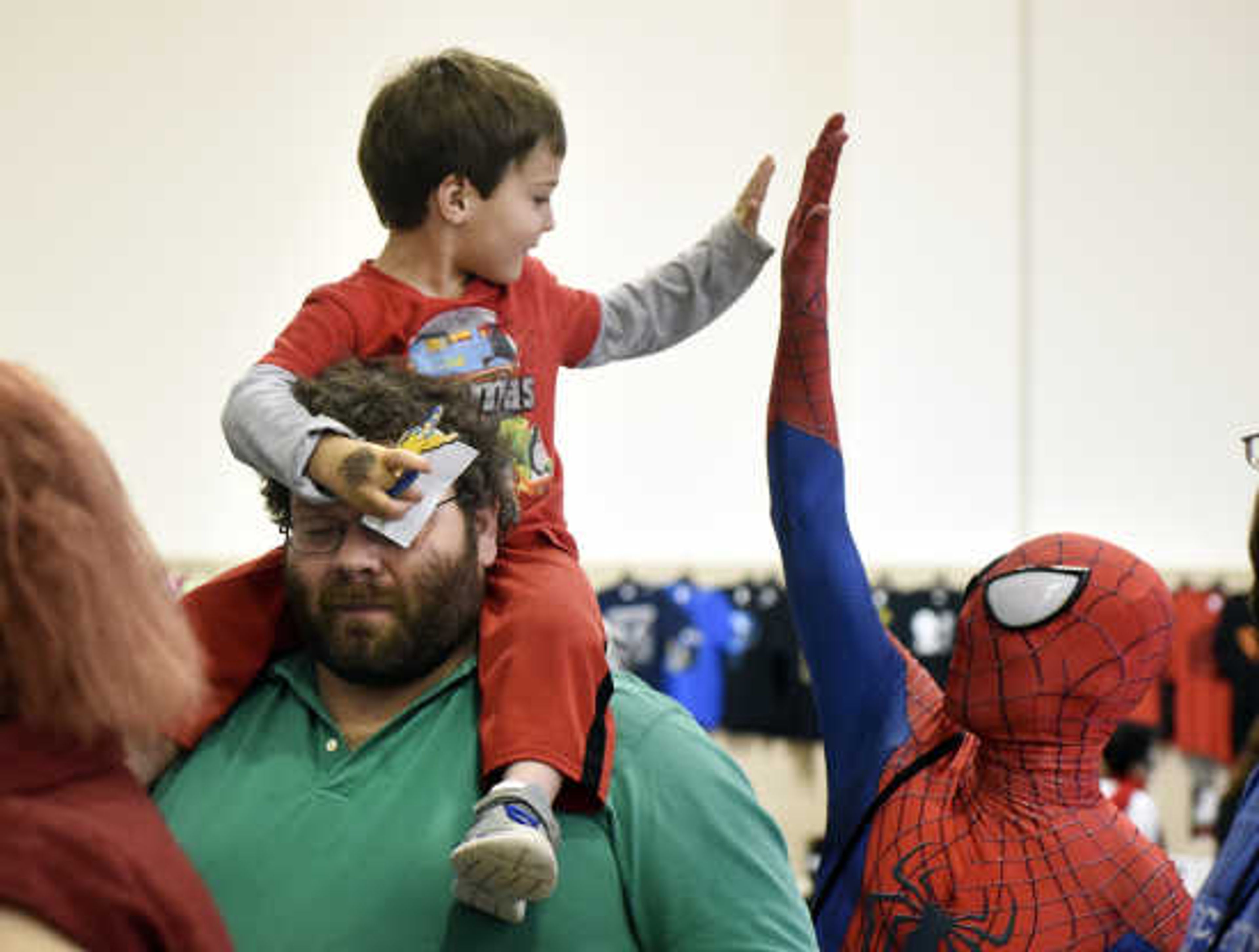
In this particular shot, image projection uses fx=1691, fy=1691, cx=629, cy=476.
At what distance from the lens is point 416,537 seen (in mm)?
2266

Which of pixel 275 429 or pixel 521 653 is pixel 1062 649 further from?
pixel 275 429

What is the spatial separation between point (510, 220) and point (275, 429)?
547 millimetres

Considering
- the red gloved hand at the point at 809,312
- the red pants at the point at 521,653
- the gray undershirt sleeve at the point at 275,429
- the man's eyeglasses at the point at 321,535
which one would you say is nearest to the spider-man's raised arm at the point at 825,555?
the red gloved hand at the point at 809,312

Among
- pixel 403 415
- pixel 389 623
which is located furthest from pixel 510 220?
pixel 389 623

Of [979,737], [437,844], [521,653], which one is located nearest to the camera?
[437,844]

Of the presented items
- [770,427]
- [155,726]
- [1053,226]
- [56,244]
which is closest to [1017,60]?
[1053,226]

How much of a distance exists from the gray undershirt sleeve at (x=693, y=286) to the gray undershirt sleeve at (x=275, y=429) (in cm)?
70

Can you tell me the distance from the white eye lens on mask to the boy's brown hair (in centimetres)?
96

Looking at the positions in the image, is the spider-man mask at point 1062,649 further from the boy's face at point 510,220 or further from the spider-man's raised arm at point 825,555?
the boy's face at point 510,220

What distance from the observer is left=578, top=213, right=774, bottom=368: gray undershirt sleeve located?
290cm

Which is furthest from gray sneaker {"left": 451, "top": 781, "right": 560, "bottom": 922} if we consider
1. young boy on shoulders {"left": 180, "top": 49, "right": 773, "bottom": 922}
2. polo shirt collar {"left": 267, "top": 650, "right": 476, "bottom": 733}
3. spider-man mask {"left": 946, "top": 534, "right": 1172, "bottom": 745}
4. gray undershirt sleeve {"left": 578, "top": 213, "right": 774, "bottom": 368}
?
gray undershirt sleeve {"left": 578, "top": 213, "right": 774, "bottom": 368}

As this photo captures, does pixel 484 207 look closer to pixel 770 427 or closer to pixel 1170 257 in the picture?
pixel 770 427

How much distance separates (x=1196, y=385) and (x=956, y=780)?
6818 mm

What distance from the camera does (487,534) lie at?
7.84 ft
